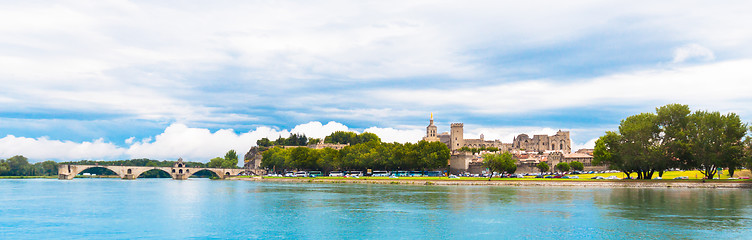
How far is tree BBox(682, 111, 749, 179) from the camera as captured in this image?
72438 millimetres

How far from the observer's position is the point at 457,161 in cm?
13688

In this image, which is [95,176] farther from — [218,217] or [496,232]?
[496,232]

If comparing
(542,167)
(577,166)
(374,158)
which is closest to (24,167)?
(374,158)

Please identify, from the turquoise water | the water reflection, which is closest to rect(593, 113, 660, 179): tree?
the water reflection

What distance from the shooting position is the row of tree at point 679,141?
240 ft

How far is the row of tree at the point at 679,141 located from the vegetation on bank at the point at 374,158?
4539cm

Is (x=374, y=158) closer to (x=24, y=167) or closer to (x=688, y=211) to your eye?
(x=688, y=211)

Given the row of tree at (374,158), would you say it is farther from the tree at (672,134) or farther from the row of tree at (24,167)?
the row of tree at (24,167)

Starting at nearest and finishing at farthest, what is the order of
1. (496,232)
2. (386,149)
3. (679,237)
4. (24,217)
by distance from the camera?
1. (679,237)
2. (496,232)
3. (24,217)
4. (386,149)

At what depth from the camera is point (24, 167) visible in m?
174

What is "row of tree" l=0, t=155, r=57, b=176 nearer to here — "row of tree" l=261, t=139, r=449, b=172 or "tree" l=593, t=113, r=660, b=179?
"row of tree" l=261, t=139, r=449, b=172

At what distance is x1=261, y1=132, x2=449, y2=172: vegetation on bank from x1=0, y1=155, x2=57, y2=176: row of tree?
7708 cm

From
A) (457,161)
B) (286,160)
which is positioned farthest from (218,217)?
(286,160)

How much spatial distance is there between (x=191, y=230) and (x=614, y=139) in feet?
214
